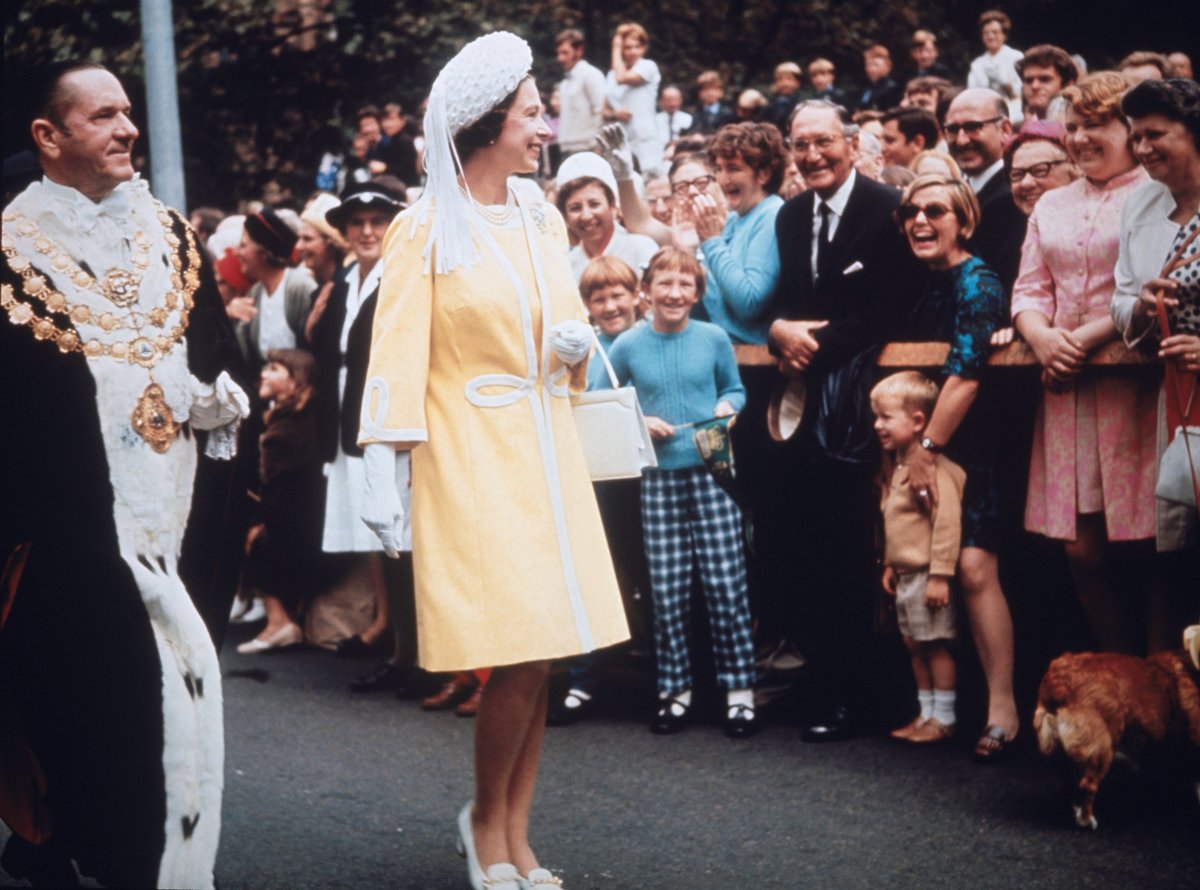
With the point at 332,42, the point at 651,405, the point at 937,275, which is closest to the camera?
the point at 937,275

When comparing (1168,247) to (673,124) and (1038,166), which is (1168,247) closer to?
(1038,166)

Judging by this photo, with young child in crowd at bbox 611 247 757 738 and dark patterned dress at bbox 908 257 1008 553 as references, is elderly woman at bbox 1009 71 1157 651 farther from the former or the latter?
young child in crowd at bbox 611 247 757 738

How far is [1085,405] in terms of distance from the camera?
5.79 metres

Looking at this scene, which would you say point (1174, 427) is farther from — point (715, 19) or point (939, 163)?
point (715, 19)

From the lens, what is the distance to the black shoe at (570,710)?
22.6 feet

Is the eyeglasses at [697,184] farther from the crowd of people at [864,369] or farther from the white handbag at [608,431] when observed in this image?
the white handbag at [608,431]

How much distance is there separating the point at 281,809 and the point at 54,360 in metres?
2.06

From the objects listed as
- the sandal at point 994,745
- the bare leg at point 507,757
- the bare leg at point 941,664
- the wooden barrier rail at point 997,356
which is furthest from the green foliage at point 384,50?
the bare leg at point 507,757

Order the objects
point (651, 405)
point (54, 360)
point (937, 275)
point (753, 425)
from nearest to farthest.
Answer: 1. point (54, 360)
2. point (937, 275)
3. point (651, 405)
4. point (753, 425)

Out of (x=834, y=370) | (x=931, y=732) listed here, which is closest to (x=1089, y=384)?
(x=834, y=370)

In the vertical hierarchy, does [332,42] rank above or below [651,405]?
above

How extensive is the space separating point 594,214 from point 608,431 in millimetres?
2817

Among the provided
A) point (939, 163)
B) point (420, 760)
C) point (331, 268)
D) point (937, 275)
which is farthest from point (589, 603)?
point (331, 268)

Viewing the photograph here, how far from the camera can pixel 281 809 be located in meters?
5.71
